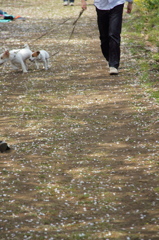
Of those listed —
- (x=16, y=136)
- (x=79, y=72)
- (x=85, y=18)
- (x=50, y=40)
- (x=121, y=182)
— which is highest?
(x=121, y=182)

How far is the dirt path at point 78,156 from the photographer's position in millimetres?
4277

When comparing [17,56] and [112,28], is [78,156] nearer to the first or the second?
[112,28]

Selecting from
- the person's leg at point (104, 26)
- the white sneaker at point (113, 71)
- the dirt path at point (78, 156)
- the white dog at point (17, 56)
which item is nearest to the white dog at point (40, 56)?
the white dog at point (17, 56)

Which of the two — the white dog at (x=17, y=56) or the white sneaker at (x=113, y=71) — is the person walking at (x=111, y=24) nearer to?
the white sneaker at (x=113, y=71)

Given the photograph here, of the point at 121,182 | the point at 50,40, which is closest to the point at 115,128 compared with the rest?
the point at 121,182

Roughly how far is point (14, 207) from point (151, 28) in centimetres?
1375

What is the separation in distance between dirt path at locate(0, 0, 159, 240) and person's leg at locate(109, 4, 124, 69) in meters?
0.50

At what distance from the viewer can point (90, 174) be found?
550 cm

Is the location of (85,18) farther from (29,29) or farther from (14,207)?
(14,207)

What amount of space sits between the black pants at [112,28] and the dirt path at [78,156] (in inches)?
22.0

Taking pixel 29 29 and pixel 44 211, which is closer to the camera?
pixel 44 211

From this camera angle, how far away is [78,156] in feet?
20.0

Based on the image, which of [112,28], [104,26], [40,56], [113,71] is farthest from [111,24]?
[40,56]

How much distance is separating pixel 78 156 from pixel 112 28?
5005 mm
